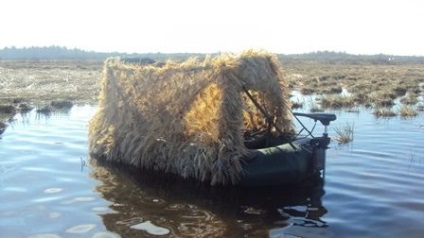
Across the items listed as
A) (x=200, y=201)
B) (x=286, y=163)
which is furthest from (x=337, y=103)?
(x=200, y=201)

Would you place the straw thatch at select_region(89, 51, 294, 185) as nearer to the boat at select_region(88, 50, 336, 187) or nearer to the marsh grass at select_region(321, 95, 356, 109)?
the boat at select_region(88, 50, 336, 187)

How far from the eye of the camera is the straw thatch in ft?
35.9

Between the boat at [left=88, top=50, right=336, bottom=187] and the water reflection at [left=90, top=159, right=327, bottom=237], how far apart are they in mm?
368

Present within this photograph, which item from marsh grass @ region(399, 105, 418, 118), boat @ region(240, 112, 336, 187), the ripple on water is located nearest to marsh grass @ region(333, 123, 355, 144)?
boat @ region(240, 112, 336, 187)

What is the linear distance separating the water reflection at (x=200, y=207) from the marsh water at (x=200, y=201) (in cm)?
2

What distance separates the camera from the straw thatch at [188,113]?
10938 mm

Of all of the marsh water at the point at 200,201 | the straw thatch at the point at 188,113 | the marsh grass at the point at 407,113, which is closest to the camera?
the marsh water at the point at 200,201

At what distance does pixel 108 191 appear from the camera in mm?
10820

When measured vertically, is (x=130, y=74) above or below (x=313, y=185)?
above

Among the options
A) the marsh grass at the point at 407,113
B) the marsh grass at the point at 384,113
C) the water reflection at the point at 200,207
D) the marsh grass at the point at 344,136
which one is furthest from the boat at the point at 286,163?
the marsh grass at the point at 407,113

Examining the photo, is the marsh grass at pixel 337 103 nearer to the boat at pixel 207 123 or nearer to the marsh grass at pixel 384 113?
the marsh grass at pixel 384 113

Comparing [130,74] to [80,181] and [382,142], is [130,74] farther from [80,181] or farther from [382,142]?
[382,142]

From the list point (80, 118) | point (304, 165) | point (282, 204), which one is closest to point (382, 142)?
point (304, 165)

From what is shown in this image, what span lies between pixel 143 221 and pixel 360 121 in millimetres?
13843
